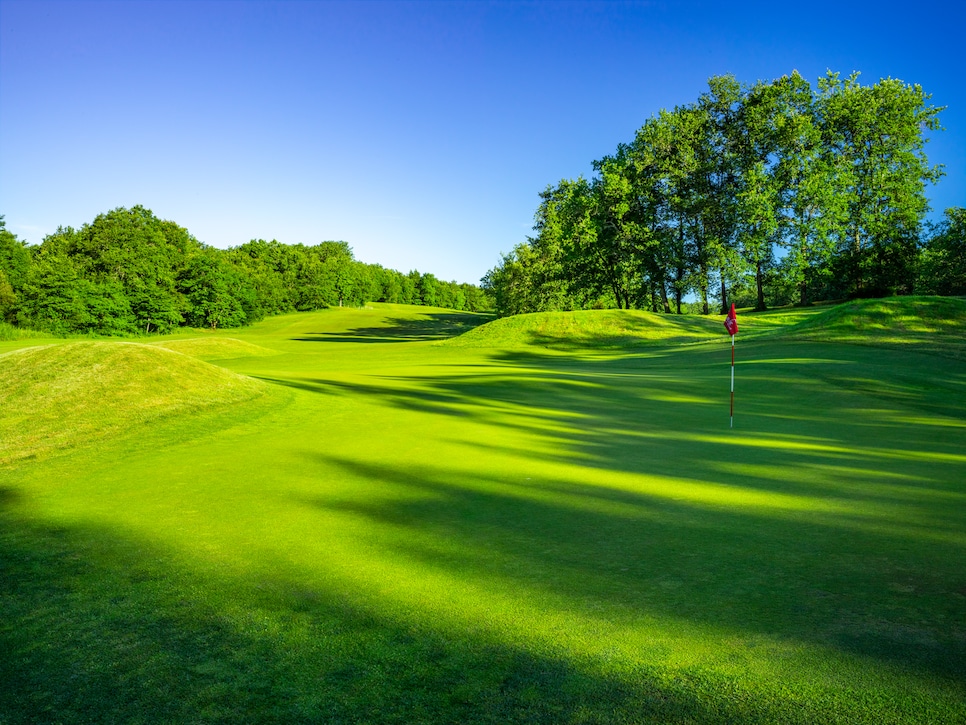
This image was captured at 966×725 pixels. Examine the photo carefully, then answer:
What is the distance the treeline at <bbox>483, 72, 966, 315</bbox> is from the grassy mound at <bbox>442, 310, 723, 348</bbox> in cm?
1014

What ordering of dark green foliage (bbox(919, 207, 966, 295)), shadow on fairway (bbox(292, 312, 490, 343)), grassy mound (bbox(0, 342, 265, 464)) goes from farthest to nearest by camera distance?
1. shadow on fairway (bbox(292, 312, 490, 343))
2. dark green foliage (bbox(919, 207, 966, 295))
3. grassy mound (bbox(0, 342, 265, 464))

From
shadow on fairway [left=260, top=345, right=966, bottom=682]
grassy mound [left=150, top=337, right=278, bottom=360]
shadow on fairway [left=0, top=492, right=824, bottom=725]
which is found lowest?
shadow on fairway [left=260, top=345, right=966, bottom=682]

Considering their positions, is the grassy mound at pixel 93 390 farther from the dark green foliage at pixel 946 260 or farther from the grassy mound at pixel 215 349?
the dark green foliage at pixel 946 260

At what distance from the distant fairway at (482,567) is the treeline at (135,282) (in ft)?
173

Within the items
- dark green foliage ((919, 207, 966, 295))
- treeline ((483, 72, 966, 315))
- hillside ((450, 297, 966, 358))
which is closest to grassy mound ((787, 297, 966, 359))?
hillside ((450, 297, 966, 358))

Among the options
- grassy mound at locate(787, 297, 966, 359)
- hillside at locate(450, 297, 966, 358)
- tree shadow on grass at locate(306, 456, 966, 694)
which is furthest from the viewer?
hillside at locate(450, 297, 966, 358)

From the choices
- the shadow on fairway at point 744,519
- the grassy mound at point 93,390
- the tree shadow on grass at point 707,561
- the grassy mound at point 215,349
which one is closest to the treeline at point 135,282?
the grassy mound at point 215,349

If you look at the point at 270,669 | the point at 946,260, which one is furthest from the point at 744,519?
the point at 946,260

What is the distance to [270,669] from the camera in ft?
11.5

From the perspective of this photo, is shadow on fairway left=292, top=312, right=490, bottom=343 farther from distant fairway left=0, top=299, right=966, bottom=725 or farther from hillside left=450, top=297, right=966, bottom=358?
distant fairway left=0, top=299, right=966, bottom=725

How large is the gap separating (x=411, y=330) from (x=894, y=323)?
53.1 m

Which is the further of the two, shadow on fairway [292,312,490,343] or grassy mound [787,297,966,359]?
shadow on fairway [292,312,490,343]

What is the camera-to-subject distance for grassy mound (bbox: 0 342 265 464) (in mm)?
11641

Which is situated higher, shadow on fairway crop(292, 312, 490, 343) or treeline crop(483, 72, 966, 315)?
treeline crop(483, 72, 966, 315)
